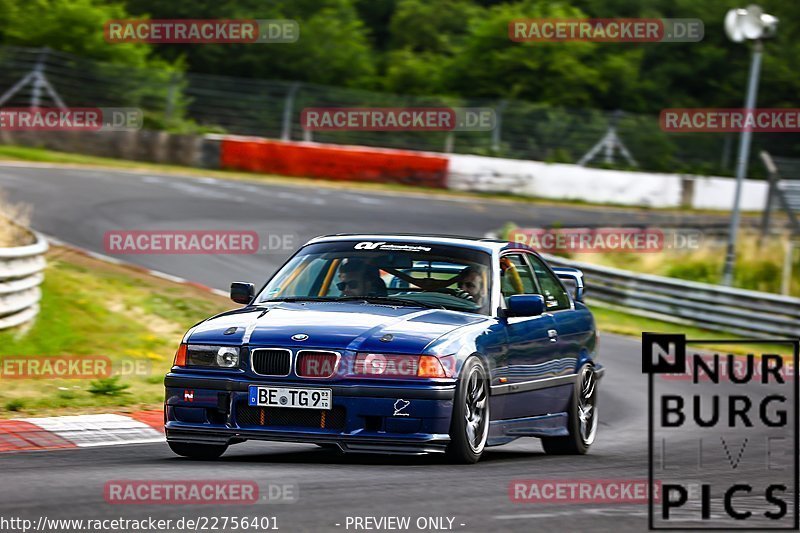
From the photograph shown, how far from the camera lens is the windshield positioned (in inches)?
355

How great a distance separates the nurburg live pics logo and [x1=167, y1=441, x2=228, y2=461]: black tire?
2516 millimetres

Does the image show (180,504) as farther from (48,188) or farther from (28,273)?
(48,188)

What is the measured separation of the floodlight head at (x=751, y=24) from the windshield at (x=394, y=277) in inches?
616

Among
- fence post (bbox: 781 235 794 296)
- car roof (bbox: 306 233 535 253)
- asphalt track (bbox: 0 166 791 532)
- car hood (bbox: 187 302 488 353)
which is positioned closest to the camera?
asphalt track (bbox: 0 166 791 532)

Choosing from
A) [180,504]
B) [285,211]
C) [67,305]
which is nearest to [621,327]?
[285,211]

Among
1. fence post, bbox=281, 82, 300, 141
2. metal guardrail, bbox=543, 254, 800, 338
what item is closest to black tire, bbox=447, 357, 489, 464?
metal guardrail, bbox=543, 254, 800, 338

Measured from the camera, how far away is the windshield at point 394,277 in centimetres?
902

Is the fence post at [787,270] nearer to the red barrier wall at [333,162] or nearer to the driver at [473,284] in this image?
the red barrier wall at [333,162]

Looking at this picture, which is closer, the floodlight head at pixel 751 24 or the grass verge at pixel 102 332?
the grass verge at pixel 102 332

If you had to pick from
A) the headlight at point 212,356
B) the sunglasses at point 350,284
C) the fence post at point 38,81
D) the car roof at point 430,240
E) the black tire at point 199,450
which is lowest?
the black tire at point 199,450

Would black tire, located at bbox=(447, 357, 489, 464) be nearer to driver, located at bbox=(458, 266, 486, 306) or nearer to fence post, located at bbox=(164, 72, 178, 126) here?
driver, located at bbox=(458, 266, 486, 306)

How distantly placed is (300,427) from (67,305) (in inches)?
348

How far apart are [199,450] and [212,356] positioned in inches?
26.4

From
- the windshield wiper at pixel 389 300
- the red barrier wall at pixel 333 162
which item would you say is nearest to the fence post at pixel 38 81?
the red barrier wall at pixel 333 162
